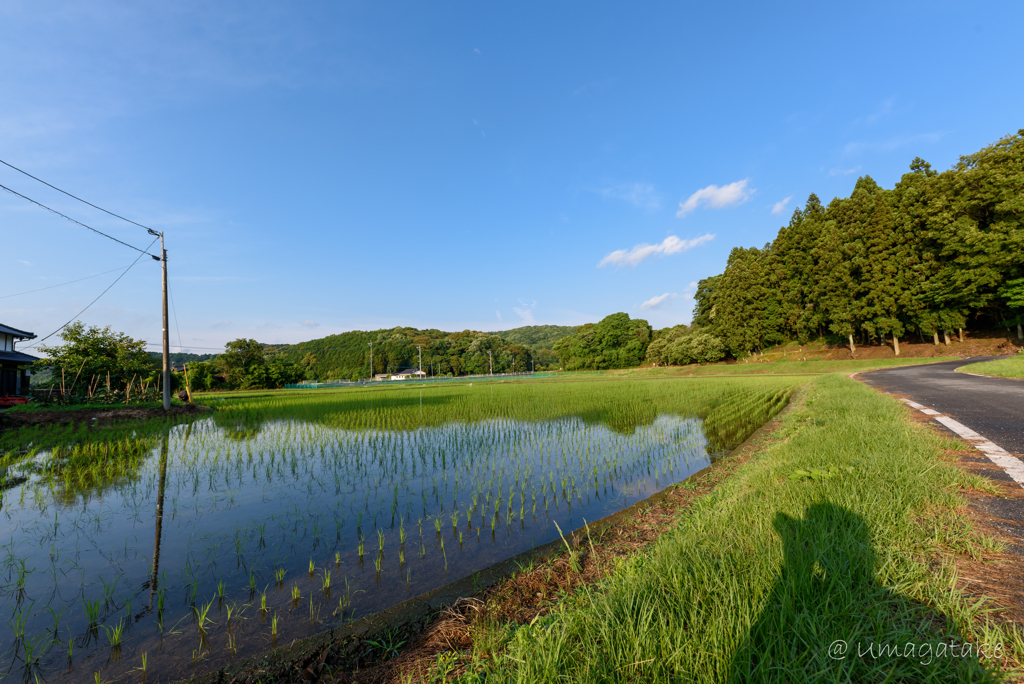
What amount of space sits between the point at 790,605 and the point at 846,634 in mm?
244

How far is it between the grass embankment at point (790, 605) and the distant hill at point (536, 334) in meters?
148

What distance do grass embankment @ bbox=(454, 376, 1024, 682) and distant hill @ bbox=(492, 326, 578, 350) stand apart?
5823 inches

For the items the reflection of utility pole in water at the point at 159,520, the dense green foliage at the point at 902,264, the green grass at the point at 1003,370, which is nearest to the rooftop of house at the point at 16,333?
the reflection of utility pole in water at the point at 159,520

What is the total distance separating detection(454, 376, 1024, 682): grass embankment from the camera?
1.66 metres

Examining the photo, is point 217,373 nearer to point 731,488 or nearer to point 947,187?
point 731,488

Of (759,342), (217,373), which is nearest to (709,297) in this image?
(759,342)

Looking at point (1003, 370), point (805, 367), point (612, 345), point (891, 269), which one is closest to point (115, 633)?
point (1003, 370)

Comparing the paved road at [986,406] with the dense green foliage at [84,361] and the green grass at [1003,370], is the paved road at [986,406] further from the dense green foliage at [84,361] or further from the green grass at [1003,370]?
the dense green foliage at [84,361]

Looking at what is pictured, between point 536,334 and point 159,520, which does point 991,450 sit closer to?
point 159,520

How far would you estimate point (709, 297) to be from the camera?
59812 mm

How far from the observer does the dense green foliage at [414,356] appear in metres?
97.3

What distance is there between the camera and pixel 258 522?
5371 mm

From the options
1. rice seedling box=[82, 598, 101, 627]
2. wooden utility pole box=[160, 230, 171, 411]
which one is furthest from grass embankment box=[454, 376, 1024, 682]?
wooden utility pole box=[160, 230, 171, 411]

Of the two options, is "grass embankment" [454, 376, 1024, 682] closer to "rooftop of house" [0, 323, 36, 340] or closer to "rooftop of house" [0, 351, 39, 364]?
Answer: "rooftop of house" [0, 351, 39, 364]
